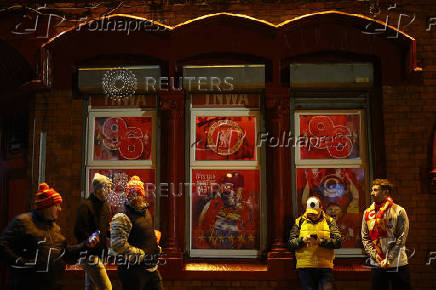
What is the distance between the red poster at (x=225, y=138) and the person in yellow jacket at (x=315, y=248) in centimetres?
154

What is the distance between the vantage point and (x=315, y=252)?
5984mm

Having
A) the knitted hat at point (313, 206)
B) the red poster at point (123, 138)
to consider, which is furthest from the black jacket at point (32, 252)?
the knitted hat at point (313, 206)

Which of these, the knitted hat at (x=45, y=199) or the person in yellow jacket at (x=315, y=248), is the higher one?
the knitted hat at (x=45, y=199)

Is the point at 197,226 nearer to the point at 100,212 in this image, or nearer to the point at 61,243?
the point at 100,212

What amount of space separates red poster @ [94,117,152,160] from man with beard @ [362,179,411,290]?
11.4ft

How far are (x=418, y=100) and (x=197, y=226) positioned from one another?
3865 millimetres

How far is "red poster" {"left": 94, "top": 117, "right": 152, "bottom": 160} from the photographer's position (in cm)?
728

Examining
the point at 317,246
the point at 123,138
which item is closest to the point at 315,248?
the point at 317,246

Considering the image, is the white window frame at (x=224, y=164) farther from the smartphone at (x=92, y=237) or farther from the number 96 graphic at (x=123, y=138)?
the smartphone at (x=92, y=237)

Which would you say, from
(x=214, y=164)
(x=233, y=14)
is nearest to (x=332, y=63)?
(x=233, y=14)

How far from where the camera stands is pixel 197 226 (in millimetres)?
7066

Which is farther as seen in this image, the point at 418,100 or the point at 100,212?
the point at 418,100

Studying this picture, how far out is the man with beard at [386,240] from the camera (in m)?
5.66

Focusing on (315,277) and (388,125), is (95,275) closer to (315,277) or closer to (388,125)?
(315,277)
